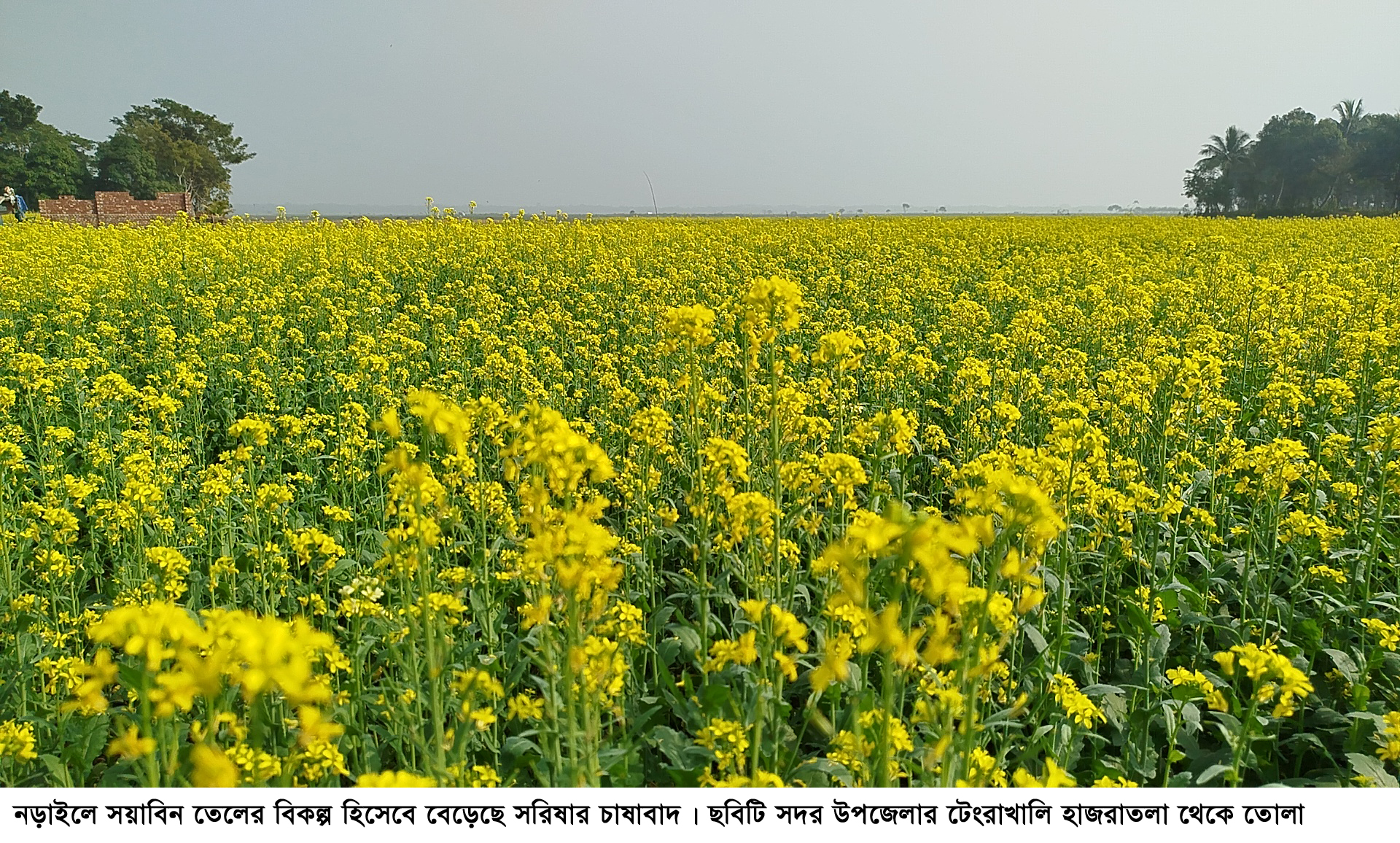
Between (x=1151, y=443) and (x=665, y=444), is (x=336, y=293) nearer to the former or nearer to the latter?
(x=665, y=444)

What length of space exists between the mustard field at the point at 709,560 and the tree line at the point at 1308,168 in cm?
7463

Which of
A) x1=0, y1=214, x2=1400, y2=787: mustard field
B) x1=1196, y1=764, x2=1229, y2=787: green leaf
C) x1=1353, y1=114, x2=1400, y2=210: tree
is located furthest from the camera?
x1=1353, y1=114, x2=1400, y2=210: tree

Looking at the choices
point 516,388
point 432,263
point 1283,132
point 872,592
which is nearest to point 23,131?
point 432,263

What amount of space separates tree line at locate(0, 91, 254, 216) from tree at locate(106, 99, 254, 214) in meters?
0.06

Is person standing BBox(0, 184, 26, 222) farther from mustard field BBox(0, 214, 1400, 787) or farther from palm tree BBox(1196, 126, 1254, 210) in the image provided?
palm tree BBox(1196, 126, 1254, 210)

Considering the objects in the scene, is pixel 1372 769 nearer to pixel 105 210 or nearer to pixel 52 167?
pixel 105 210

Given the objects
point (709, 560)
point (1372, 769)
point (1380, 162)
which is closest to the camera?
point (1372, 769)

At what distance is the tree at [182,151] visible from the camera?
65188 mm

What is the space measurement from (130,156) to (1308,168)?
97.9 m

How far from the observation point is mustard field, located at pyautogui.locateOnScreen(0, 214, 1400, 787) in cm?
224

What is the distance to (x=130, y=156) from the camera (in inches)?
2559

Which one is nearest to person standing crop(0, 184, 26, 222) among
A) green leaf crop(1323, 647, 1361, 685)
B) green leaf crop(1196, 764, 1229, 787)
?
green leaf crop(1196, 764, 1229, 787)

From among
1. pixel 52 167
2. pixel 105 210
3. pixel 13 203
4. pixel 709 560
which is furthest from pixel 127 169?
pixel 709 560

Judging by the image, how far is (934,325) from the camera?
10.4 metres
